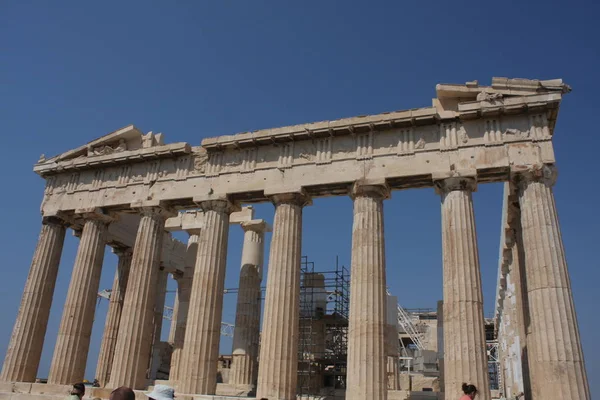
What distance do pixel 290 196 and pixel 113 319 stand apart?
13005 millimetres

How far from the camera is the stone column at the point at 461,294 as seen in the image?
17.0 metres

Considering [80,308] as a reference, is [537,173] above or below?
above

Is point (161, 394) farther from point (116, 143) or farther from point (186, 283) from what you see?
point (186, 283)

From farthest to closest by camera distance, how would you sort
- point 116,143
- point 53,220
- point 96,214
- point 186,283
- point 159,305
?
point 186,283
point 159,305
point 116,143
point 53,220
point 96,214

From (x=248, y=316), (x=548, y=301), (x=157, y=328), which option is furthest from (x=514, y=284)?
(x=157, y=328)

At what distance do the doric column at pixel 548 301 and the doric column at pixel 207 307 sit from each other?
11936 millimetres

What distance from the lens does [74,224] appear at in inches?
1065

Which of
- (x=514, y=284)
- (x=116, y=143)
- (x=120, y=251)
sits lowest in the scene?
(x=514, y=284)

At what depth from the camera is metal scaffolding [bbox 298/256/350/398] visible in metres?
27.0

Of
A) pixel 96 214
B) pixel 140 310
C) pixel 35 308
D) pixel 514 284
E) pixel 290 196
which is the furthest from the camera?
pixel 96 214

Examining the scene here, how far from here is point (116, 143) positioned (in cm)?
2709

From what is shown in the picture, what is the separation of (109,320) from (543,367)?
21.1 m

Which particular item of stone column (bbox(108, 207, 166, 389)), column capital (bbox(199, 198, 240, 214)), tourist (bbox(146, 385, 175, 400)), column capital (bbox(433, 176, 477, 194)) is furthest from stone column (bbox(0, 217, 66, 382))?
tourist (bbox(146, 385, 175, 400))

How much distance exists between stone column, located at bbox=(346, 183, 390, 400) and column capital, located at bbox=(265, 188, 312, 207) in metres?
2.17
